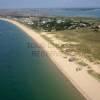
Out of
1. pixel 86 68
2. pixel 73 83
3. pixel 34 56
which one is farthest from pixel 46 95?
pixel 34 56

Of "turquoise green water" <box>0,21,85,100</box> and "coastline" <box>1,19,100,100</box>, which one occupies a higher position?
"coastline" <box>1,19,100,100</box>

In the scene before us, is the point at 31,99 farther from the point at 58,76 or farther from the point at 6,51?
the point at 6,51

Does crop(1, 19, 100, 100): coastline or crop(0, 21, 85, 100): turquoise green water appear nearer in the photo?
crop(1, 19, 100, 100): coastline

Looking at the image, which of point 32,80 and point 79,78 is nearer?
point 79,78

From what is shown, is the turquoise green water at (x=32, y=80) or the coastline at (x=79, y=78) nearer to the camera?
the coastline at (x=79, y=78)

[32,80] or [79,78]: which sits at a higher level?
[79,78]

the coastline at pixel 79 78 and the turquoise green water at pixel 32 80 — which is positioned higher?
the coastline at pixel 79 78

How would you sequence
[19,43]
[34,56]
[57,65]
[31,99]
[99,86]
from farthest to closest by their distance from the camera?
[19,43], [34,56], [57,65], [99,86], [31,99]

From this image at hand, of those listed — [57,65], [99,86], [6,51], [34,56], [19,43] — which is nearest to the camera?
[99,86]
